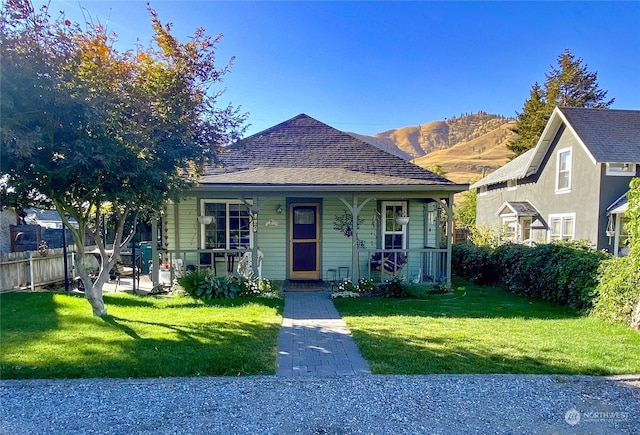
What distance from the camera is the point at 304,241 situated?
32.2ft

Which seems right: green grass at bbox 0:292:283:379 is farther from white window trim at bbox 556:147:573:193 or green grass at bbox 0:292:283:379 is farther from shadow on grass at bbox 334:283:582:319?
white window trim at bbox 556:147:573:193

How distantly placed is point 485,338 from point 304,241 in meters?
5.69

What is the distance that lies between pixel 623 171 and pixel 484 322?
10.6 m

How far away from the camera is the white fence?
7.86 meters

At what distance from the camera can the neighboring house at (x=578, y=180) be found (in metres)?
12.1

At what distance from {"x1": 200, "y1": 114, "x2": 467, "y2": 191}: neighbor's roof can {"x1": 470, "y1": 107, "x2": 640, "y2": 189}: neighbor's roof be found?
7572mm

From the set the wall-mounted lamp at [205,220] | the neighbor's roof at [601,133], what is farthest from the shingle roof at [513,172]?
the wall-mounted lamp at [205,220]

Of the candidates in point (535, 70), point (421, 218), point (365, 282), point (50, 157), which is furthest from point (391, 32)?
point (535, 70)

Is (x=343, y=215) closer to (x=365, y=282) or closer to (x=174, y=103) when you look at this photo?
(x=365, y=282)

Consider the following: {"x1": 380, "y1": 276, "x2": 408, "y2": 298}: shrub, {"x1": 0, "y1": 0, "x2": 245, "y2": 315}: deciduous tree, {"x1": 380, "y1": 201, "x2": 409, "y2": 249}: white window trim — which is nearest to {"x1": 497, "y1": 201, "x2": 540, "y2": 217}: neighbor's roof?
{"x1": 380, "y1": 201, "x2": 409, "y2": 249}: white window trim

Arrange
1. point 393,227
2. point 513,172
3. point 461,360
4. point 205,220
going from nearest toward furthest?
point 461,360, point 205,220, point 393,227, point 513,172
